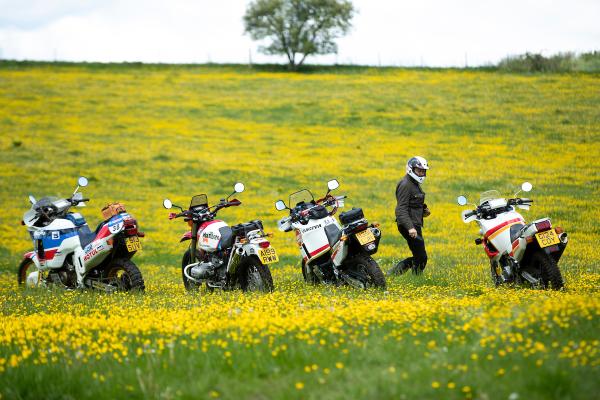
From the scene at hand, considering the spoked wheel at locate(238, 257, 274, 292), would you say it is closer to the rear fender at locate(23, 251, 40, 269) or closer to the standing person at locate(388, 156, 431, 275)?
the standing person at locate(388, 156, 431, 275)

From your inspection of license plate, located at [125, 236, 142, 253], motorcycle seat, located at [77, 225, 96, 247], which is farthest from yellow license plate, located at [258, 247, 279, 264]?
motorcycle seat, located at [77, 225, 96, 247]

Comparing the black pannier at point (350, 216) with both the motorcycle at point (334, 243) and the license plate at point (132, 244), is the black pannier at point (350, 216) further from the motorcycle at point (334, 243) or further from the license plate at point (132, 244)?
the license plate at point (132, 244)

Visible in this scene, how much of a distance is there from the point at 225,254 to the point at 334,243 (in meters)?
1.80

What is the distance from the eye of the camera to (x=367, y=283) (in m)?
11.5

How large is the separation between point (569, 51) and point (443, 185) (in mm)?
35652

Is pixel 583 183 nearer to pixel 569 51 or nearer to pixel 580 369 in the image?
pixel 580 369

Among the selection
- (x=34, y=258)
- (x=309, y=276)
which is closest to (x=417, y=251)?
(x=309, y=276)

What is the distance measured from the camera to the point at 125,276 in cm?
1239

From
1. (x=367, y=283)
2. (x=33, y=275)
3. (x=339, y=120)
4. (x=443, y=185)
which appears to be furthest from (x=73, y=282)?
(x=339, y=120)

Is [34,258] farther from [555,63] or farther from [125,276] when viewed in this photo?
[555,63]

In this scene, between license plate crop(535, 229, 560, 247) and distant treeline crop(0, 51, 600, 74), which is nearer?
license plate crop(535, 229, 560, 247)

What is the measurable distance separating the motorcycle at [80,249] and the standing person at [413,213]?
14.4ft

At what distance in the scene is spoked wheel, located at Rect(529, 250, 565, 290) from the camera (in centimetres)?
1091

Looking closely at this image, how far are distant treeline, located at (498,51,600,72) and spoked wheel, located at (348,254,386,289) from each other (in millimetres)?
48220
